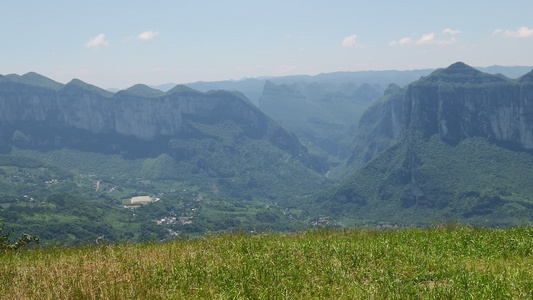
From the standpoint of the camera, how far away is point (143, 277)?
867 cm

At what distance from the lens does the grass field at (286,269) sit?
784cm

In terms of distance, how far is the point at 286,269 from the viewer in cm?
916

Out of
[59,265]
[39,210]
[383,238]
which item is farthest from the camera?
[39,210]

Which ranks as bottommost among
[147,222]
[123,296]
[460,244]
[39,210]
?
[147,222]

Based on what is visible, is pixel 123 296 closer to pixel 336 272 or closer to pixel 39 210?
pixel 336 272

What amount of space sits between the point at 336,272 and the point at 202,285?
299 centimetres

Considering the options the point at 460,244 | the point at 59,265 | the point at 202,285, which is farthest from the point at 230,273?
the point at 460,244

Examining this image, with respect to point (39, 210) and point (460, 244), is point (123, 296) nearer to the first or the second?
point (460, 244)

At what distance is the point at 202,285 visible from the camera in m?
8.48

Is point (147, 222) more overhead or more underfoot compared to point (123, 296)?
more underfoot

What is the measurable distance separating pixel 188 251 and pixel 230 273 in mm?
2072

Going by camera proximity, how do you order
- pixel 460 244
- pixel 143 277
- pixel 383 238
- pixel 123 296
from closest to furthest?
pixel 123 296
pixel 143 277
pixel 460 244
pixel 383 238

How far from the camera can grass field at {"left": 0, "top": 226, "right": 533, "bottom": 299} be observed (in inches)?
309

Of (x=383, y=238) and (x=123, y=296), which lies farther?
(x=383, y=238)
